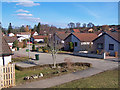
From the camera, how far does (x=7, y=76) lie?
8.95 metres

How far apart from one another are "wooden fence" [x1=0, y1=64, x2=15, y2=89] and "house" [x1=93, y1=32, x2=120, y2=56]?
62.8 feet

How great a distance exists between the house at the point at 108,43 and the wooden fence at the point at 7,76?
19.2 m

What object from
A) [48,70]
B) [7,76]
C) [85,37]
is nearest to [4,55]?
[7,76]

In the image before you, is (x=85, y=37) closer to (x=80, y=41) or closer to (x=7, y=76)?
(x=80, y=41)

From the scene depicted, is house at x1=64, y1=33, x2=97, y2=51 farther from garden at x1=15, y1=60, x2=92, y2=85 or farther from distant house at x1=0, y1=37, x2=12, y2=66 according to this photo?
distant house at x1=0, y1=37, x2=12, y2=66

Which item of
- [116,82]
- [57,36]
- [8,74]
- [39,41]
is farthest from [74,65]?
[39,41]

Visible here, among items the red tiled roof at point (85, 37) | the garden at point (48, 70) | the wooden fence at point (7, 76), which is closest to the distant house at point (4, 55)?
the garden at point (48, 70)

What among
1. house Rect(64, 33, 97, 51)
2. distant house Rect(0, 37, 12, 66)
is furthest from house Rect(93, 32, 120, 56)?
distant house Rect(0, 37, 12, 66)

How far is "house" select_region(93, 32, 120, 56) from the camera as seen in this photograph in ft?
77.0

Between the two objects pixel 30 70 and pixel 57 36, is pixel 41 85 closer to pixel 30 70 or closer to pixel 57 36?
pixel 30 70

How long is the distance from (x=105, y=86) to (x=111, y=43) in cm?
1675

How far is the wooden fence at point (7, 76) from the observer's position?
869cm

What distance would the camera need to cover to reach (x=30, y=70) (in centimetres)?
1442

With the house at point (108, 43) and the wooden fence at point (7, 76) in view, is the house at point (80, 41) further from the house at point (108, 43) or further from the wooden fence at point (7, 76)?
the wooden fence at point (7, 76)
